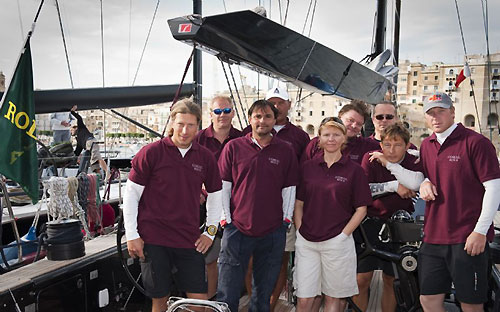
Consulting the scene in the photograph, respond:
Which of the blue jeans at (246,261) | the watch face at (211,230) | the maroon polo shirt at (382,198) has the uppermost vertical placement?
the maroon polo shirt at (382,198)

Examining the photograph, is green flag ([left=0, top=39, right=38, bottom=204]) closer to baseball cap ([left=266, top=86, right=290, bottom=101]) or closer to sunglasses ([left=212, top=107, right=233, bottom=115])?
sunglasses ([left=212, top=107, right=233, bottom=115])

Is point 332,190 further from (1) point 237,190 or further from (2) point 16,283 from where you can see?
(2) point 16,283

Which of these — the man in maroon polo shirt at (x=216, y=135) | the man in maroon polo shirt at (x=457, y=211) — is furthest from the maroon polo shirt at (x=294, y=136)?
the man in maroon polo shirt at (x=457, y=211)

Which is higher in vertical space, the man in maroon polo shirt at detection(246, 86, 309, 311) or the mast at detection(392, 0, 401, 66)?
the mast at detection(392, 0, 401, 66)

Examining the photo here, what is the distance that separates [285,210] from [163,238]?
0.78m

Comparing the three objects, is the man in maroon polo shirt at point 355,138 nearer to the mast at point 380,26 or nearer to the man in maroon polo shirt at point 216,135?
the man in maroon polo shirt at point 216,135

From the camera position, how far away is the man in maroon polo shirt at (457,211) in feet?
7.20

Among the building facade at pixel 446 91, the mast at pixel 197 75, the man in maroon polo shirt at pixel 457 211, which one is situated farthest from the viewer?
the building facade at pixel 446 91

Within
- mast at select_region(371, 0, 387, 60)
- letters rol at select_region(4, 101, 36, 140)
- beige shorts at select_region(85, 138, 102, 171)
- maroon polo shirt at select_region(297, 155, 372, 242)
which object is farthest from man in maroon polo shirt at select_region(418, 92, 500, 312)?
mast at select_region(371, 0, 387, 60)

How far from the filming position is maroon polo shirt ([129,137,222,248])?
2.36m

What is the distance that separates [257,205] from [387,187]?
869 mm

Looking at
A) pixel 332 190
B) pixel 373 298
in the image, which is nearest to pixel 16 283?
pixel 332 190

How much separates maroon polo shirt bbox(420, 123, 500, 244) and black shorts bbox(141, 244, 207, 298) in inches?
51.5

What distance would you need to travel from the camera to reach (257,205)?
2602mm
